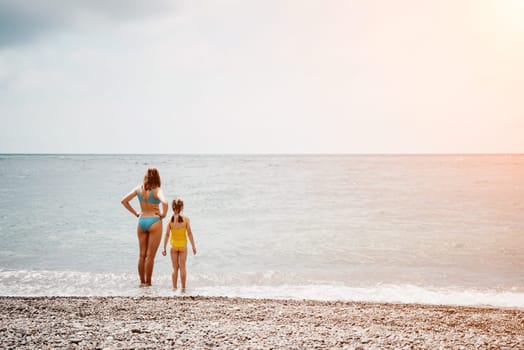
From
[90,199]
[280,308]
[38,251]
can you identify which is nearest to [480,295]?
[280,308]

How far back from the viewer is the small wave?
7.46 m

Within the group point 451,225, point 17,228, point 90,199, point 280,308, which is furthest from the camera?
point 90,199

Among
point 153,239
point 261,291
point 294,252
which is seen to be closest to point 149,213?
point 153,239

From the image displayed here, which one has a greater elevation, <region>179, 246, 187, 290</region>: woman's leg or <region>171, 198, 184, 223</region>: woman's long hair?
<region>171, 198, 184, 223</region>: woman's long hair

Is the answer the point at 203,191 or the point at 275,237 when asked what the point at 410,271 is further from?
the point at 203,191

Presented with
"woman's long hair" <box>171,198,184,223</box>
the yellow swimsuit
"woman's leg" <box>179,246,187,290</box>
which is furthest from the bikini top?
"woman's leg" <box>179,246,187,290</box>

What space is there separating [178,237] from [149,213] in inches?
28.4

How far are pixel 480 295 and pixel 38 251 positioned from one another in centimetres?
1084

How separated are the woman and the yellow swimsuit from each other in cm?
33

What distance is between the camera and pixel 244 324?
523 centimetres

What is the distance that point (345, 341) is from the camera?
4.55 meters

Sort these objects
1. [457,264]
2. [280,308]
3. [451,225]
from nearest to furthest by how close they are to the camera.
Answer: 1. [280,308]
2. [457,264]
3. [451,225]

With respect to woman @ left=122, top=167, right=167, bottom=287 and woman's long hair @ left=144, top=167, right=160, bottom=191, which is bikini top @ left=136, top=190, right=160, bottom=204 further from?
woman's long hair @ left=144, top=167, right=160, bottom=191

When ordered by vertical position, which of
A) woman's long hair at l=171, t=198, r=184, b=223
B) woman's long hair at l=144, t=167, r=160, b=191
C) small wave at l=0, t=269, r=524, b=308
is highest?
woman's long hair at l=144, t=167, r=160, b=191
